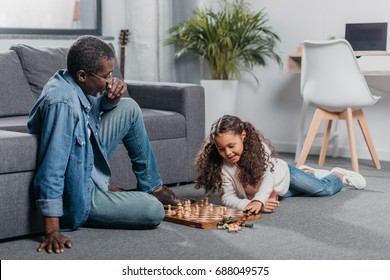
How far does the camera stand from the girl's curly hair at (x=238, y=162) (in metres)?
2.98

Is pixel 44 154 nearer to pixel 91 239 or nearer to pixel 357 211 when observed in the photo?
pixel 91 239

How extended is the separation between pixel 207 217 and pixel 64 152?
2.09ft

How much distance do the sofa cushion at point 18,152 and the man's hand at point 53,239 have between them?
23cm

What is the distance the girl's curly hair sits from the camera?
2.98 metres

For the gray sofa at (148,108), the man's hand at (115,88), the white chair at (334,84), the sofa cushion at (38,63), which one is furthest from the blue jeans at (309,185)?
the sofa cushion at (38,63)

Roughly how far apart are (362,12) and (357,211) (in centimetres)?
199

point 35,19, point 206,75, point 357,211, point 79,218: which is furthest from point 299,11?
point 79,218

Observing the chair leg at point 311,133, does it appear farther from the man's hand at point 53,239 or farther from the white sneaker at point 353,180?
the man's hand at point 53,239

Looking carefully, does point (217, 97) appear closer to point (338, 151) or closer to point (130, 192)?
point (338, 151)

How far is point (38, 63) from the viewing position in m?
3.78

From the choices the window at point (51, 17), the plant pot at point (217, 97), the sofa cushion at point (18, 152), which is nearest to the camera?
the sofa cushion at point (18, 152)

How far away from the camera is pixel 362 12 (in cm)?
476

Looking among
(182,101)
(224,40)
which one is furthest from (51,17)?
(182,101)

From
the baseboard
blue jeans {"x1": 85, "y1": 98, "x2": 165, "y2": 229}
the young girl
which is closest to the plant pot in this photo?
the baseboard
